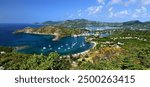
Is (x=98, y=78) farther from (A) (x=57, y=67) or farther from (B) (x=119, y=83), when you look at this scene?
(A) (x=57, y=67)

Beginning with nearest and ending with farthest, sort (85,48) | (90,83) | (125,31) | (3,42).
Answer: (90,83) < (3,42) < (85,48) < (125,31)

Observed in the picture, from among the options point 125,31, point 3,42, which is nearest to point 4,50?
point 3,42

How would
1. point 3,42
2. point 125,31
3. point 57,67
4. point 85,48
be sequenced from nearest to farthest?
point 57,67 → point 3,42 → point 85,48 → point 125,31

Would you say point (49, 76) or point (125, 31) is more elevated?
point (49, 76)

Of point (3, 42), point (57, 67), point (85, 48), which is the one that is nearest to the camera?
point (57, 67)

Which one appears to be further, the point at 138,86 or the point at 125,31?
the point at 125,31

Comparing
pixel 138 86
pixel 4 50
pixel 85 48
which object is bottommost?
pixel 85 48

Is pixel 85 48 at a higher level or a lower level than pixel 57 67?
lower

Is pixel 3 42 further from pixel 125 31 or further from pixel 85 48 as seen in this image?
pixel 125 31

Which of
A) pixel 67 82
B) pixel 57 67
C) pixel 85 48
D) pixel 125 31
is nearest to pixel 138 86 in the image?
pixel 67 82
